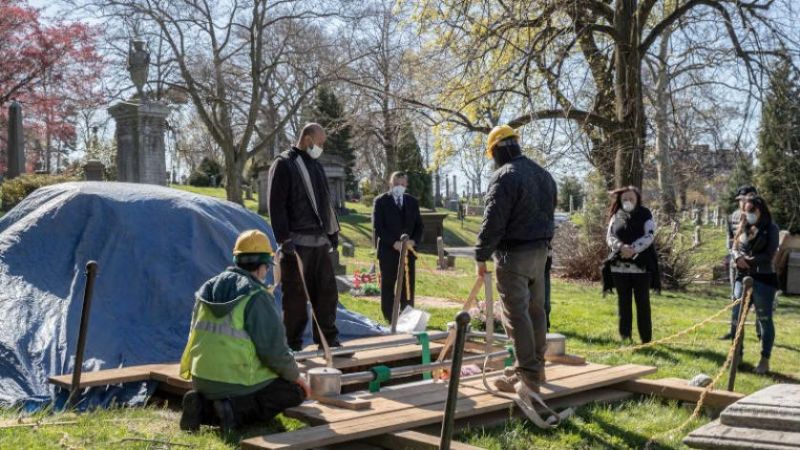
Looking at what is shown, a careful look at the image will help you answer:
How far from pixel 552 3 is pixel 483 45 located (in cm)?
134

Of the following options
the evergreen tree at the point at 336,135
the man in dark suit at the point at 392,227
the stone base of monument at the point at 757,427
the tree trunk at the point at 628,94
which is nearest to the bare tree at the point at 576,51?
the tree trunk at the point at 628,94

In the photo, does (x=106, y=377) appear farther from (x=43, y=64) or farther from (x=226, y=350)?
(x=43, y=64)

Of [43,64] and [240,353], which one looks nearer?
[240,353]

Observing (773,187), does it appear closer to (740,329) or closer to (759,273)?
(759,273)

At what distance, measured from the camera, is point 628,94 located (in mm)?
15516

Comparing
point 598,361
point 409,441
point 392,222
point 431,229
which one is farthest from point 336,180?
point 409,441

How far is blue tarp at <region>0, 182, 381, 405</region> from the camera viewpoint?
7.07 metres

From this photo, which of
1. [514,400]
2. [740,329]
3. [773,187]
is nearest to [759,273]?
[740,329]

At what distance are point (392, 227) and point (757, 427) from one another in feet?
24.3

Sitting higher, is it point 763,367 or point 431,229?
point 431,229

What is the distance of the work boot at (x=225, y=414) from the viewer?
17.4 feet

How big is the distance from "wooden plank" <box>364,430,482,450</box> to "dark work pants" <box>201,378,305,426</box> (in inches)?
23.8

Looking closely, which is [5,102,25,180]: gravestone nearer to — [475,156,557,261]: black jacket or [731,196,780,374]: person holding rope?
[731,196,780,374]: person holding rope

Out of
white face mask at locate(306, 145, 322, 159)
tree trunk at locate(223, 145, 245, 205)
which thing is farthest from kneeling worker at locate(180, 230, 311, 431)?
tree trunk at locate(223, 145, 245, 205)
